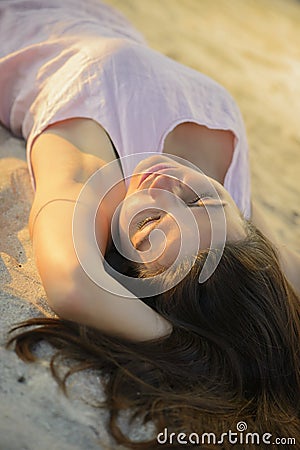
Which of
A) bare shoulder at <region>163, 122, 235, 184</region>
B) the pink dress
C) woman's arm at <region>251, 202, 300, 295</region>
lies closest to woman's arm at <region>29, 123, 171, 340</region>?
the pink dress

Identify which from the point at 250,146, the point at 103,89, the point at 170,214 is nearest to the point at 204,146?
the point at 103,89

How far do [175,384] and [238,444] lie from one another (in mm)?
153

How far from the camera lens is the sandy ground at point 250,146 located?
1160 millimetres

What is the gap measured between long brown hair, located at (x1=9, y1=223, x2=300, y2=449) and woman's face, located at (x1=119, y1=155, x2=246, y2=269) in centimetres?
5

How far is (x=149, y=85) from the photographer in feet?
5.81

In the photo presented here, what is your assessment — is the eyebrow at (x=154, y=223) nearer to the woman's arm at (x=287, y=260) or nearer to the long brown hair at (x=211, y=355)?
the long brown hair at (x=211, y=355)

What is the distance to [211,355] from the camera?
1291mm


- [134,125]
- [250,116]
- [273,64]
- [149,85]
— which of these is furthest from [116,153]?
[273,64]

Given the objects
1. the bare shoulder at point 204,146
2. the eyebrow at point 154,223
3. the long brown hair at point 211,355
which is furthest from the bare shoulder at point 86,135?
the long brown hair at point 211,355

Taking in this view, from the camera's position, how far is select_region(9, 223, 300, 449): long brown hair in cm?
120

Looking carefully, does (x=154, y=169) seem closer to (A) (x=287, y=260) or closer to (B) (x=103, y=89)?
(B) (x=103, y=89)

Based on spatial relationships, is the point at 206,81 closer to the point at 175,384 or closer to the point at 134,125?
the point at 134,125

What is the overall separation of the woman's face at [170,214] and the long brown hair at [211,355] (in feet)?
0.15

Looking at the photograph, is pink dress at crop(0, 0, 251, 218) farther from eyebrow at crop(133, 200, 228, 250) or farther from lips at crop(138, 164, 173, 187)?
eyebrow at crop(133, 200, 228, 250)
